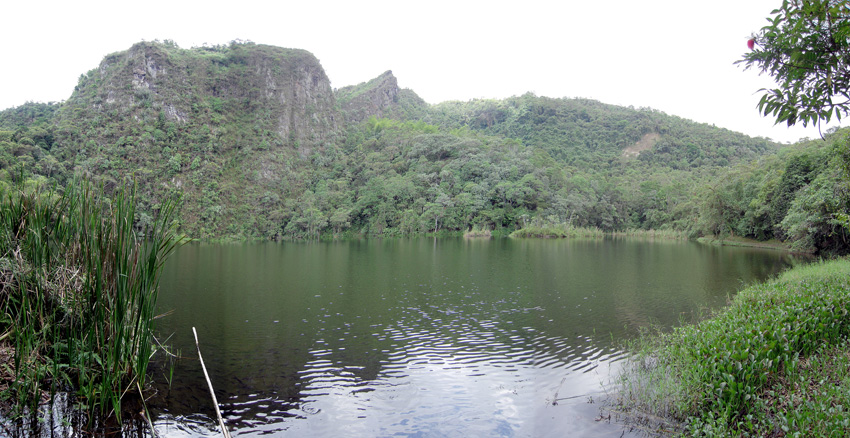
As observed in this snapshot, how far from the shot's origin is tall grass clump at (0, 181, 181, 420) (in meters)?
5.11

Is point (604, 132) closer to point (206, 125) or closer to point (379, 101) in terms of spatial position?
point (379, 101)

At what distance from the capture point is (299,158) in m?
82.9

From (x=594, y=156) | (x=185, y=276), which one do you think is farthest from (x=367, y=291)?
(x=594, y=156)

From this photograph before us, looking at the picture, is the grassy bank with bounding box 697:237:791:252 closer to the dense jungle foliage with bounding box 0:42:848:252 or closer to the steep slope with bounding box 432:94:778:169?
the dense jungle foliage with bounding box 0:42:848:252

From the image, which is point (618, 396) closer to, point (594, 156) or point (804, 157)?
point (804, 157)

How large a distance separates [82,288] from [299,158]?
80898 mm

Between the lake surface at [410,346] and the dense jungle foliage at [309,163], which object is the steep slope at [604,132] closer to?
the dense jungle foliage at [309,163]

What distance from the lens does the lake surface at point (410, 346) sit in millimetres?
6230

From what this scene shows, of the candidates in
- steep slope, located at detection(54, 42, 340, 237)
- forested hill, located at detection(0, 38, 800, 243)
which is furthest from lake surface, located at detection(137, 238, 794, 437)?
steep slope, located at detection(54, 42, 340, 237)

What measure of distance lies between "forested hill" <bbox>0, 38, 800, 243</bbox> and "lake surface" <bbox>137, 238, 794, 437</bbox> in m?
36.6

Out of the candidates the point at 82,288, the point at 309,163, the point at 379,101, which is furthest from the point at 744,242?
the point at 379,101

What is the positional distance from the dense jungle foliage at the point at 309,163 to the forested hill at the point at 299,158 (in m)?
0.25

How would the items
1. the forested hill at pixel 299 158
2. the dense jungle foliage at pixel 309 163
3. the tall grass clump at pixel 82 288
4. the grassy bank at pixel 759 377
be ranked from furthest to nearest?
1. the forested hill at pixel 299 158
2. the dense jungle foliage at pixel 309 163
3. the tall grass clump at pixel 82 288
4. the grassy bank at pixel 759 377

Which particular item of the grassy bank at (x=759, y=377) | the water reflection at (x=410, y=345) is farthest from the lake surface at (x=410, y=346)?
the grassy bank at (x=759, y=377)
